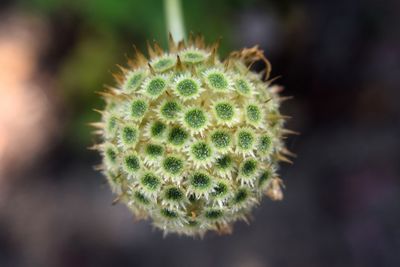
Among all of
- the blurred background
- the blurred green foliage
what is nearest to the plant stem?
the blurred green foliage

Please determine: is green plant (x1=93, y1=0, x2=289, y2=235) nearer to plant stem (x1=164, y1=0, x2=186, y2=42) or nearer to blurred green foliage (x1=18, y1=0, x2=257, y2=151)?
plant stem (x1=164, y1=0, x2=186, y2=42)

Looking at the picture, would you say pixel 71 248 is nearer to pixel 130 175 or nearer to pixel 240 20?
pixel 240 20

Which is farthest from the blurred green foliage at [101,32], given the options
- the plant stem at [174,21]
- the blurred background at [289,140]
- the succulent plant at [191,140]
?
the succulent plant at [191,140]

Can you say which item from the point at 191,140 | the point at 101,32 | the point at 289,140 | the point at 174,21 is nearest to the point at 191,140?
the point at 191,140

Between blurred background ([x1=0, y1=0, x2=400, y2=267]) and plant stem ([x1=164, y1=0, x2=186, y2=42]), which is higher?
plant stem ([x1=164, y1=0, x2=186, y2=42])

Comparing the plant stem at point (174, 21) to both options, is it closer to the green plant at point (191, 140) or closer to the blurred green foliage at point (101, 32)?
the green plant at point (191, 140)

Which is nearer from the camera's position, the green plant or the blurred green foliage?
the green plant

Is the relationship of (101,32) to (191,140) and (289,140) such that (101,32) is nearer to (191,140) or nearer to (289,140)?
(289,140)

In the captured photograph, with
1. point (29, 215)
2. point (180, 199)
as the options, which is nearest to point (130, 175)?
point (180, 199)

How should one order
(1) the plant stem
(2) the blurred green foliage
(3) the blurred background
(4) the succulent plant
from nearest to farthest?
(4) the succulent plant
(1) the plant stem
(2) the blurred green foliage
(3) the blurred background
